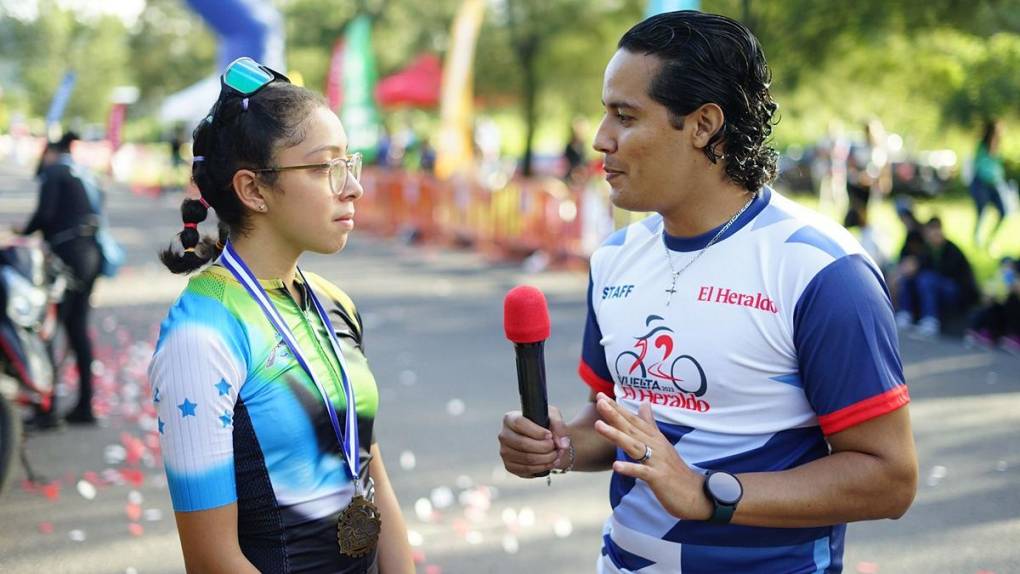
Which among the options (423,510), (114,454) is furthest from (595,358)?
(114,454)

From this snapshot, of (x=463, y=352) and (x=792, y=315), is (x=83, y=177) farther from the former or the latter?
(x=792, y=315)

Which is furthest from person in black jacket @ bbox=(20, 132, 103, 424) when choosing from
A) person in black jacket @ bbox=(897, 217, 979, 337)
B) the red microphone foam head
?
person in black jacket @ bbox=(897, 217, 979, 337)

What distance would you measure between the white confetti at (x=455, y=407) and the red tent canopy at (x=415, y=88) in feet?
78.8

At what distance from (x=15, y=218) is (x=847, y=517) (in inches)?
957

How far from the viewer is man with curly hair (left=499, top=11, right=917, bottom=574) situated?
6.68 feet

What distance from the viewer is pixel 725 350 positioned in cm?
216

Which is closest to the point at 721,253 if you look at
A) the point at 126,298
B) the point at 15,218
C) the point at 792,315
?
the point at 792,315

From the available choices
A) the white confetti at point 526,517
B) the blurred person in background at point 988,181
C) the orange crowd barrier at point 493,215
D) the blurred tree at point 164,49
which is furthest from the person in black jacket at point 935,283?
the blurred tree at point 164,49

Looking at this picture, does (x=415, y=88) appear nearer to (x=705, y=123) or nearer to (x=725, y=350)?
(x=705, y=123)

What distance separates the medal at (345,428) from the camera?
2201 mm

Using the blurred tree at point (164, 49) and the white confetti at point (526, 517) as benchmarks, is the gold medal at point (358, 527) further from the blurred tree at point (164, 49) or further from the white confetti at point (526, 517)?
the blurred tree at point (164, 49)

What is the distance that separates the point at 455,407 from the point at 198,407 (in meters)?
5.82

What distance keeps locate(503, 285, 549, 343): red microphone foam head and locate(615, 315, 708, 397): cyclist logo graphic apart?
0.20 meters

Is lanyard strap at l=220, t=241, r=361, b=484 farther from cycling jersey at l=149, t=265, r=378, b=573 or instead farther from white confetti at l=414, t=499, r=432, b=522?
white confetti at l=414, t=499, r=432, b=522
